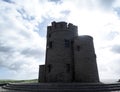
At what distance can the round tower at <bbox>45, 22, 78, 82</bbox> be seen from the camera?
24.0m

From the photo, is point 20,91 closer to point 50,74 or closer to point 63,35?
point 50,74

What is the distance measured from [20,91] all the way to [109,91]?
32.0 feet

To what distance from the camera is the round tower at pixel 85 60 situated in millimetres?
23750

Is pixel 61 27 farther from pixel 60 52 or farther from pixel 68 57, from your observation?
pixel 68 57

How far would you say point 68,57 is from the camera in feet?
81.1

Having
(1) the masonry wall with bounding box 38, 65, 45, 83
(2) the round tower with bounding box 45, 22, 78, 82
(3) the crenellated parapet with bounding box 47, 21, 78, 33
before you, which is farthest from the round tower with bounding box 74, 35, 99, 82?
(1) the masonry wall with bounding box 38, 65, 45, 83

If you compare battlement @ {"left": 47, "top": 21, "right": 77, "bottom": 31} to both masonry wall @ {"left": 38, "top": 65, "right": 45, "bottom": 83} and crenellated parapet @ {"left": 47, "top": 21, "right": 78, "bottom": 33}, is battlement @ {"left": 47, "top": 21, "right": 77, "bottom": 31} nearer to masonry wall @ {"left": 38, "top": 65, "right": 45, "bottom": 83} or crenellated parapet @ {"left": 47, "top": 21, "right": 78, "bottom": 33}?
crenellated parapet @ {"left": 47, "top": 21, "right": 78, "bottom": 33}

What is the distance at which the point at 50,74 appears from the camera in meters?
24.6

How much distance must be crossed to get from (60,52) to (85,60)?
12.7ft

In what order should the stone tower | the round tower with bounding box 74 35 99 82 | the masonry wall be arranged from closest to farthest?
1. the round tower with bounding box 74 35 99 82
2. the stone tower
3. the masonry wall

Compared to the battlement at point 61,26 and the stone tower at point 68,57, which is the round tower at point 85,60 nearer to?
the stone tower at point 68,57

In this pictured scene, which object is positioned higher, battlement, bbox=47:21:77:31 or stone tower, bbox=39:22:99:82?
battlement, bbox=47:21:77:31

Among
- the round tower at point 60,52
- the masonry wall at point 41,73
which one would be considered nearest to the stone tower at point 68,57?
the round tower at point 60,52

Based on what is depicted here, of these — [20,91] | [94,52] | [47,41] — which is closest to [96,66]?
[94,52]
